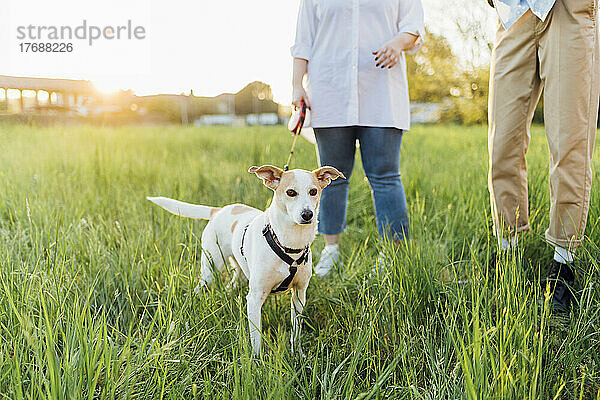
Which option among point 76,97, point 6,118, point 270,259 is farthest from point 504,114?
point 76,97

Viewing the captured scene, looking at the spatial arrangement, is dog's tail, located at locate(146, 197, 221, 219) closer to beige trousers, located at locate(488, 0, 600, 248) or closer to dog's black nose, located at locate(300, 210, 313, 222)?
dog's black nose, located at locate(300, 210, 313, 222)

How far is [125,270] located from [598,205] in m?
2.40

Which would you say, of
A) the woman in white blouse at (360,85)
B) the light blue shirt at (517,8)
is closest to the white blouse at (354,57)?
the woman in white blouse at (360,85)

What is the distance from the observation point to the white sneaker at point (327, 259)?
2.70 meters

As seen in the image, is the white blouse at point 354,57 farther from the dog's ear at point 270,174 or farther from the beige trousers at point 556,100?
the dog's ear at point 270,174

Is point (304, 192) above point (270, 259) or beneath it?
above

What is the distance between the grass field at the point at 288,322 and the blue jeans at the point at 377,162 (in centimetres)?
17

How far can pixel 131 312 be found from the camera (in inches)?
85.8

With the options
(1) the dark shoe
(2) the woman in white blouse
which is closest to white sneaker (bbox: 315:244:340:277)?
(2) the woman in white blouse

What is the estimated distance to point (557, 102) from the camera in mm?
2176

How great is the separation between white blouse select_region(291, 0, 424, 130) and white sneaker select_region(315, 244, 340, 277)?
2.32 ft

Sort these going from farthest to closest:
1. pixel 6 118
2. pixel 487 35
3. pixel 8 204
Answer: pixel 487 35, pixel 6 118, pixel 8 204

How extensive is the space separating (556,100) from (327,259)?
1390 millimetres

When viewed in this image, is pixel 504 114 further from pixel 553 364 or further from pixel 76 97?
pixel 76 97
